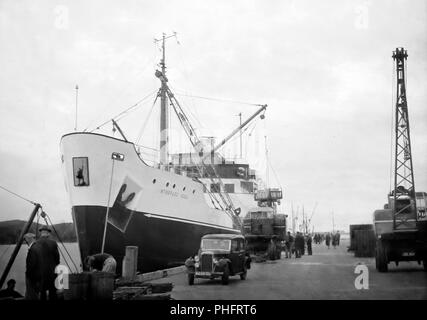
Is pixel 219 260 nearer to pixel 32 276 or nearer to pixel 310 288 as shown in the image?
pixel 310 288

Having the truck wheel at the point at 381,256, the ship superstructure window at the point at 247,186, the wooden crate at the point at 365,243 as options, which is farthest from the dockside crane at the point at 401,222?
the ship superstructure window at the point at 247,186

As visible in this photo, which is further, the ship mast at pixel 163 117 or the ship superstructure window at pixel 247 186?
the ship superstructure window at pixel 247 186

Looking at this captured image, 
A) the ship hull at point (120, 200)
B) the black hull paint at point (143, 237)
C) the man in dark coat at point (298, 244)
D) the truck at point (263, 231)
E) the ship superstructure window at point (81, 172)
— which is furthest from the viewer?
the man in dark coat at point (298, 244)

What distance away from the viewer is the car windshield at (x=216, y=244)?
15.2 metres

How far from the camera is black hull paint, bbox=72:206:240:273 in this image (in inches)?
676

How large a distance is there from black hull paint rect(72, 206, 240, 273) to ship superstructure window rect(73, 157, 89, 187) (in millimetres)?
992

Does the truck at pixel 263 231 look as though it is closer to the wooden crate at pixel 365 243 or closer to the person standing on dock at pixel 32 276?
the wooden crate at pixel 365 243

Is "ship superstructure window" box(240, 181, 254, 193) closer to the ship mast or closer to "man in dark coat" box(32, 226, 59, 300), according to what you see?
the ship mast

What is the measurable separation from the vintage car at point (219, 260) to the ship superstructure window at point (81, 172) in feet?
18.3

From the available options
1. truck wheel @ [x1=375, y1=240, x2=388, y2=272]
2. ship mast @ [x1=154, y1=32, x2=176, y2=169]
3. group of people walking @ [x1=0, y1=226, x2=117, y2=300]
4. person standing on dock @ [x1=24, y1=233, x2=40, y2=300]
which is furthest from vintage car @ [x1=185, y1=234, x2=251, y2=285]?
ship mast @ [x1=154, y1=32, x2=176, y2=169]
